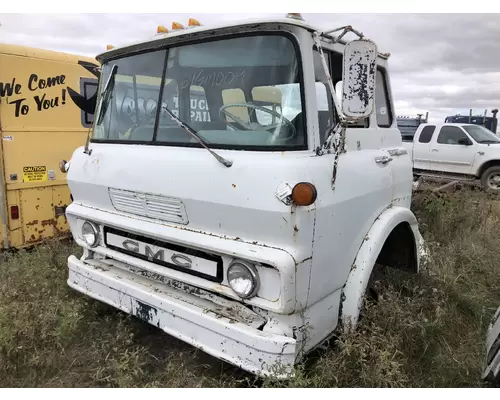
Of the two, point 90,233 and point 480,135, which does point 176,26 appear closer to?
point 90,233

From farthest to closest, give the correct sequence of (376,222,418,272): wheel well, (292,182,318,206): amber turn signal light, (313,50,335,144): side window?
(376,222,418,272): wheel well < (313,50,335,144): side window < (292,182,318,206): amber turn signal light

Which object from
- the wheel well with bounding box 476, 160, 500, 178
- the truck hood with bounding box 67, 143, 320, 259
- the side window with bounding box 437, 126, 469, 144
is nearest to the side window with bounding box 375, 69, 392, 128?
the truck hood with bounding box 67, 143, 320, 259

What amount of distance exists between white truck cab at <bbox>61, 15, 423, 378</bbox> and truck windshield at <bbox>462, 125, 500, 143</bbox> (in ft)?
32.6

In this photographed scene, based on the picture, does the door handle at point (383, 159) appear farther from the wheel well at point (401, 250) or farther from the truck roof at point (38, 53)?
the truck roof at point (38, 53)

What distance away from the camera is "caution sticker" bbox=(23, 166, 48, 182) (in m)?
5.30

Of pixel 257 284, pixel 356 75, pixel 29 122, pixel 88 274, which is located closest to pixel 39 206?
pixel 29 122

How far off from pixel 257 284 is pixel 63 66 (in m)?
4.55

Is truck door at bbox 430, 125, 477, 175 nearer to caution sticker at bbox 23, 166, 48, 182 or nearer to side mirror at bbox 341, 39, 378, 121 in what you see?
caution sticker at bbox 23, 166, 48, 182

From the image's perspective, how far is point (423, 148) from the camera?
41.2 ft

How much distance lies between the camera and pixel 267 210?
7.84 feet

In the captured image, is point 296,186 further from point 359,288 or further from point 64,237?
point 64,237

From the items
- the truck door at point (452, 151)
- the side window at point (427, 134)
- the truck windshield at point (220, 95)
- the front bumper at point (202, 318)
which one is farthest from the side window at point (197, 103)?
the side window at point (427, 134)

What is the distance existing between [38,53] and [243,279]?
444cm

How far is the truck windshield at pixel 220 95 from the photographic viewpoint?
2.59m
